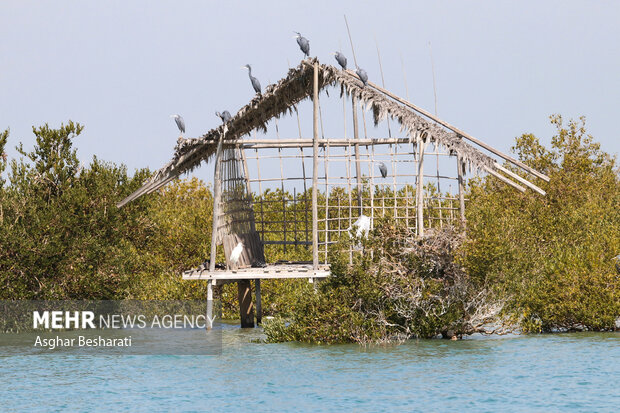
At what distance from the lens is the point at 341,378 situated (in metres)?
17.5

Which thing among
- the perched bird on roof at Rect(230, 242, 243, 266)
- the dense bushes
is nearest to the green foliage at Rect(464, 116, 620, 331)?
the dense bushes

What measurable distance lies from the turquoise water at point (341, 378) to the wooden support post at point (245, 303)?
497 cm

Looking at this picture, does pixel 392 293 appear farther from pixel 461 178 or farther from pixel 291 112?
pixel 291 112

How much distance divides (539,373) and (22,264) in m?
16.1

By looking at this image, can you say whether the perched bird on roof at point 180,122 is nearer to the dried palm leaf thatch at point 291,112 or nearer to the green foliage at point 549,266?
the dried palm leaf thatch at point 291,112

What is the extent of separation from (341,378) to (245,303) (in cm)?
1029

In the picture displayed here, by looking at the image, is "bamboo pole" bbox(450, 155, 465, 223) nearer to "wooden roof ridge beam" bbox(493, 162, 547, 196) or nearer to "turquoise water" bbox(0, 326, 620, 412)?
"wooden roof ridge beam" bbox(493, 162, 547, 196)

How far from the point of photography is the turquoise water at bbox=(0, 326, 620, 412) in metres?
15.8

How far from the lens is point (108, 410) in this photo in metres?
15.8

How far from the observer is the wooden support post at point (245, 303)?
89.6 feet

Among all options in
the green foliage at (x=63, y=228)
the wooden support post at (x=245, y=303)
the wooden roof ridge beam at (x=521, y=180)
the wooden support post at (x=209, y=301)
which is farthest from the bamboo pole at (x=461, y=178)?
the green foliage at (x=63, y=228)

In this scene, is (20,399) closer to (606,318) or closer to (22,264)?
(22,264)

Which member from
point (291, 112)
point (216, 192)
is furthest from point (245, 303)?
point (291, 112)

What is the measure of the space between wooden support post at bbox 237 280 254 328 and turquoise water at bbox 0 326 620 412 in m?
4.97
